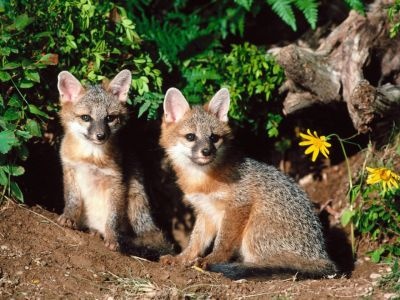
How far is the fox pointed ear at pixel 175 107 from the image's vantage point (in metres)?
7.20

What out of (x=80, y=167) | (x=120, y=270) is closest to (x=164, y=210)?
(x=80, y=167)

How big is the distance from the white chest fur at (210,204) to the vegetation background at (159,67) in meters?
1.11

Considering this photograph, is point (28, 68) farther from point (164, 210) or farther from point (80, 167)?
point (164, 210)

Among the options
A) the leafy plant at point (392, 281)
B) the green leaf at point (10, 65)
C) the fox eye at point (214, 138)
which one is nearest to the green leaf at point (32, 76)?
the green leaf at point (10, 65)

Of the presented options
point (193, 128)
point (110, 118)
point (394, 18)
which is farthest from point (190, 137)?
point (394, 18)

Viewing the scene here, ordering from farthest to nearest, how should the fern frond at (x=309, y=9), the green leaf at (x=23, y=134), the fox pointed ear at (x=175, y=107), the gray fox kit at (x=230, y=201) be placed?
the fern frond at (x=309, y=9) < the fox pointed ear at (x=175, y=107) < the gray fox kit at (x=230, y=201) < the green leaf at (x=23, y=134)

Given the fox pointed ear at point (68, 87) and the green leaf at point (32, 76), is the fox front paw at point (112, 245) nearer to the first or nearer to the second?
the fox pointed ear at point (68, 87)

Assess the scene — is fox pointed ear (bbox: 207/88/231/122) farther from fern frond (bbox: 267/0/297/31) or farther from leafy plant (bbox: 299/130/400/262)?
fern frond (bbox: 267/0/297/31)

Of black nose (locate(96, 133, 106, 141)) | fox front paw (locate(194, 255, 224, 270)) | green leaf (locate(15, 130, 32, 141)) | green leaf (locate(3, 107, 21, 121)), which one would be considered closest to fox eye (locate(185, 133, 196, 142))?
black nose (locate(96, 133, 106, 141))

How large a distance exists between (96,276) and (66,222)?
1.14m

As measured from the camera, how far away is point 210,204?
7121 millimetres

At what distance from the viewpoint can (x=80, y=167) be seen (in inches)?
285

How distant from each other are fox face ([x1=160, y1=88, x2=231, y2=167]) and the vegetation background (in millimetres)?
268

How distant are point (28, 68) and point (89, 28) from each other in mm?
944
